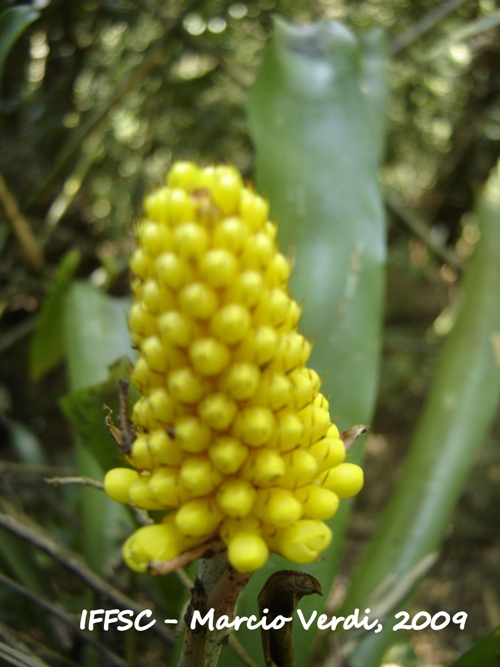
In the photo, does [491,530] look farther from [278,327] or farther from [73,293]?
[278,327]

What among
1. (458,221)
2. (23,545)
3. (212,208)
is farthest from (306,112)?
(458,221)

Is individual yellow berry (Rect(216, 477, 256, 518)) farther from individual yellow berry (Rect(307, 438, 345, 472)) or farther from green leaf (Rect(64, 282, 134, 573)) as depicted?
green leaf (Rect(64, 282, 134, 573))

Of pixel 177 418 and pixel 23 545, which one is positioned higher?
pixel 177 418


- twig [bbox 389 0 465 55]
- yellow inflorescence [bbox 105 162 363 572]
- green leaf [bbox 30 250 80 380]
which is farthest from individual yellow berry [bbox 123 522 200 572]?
twig [bbox 389 0 465 55]

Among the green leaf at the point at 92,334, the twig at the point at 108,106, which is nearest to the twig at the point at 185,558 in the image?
the green leaf at the point at 92,334

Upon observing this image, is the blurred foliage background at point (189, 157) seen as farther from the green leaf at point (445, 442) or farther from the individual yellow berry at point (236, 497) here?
the individual yellow berry at point (236, 497)

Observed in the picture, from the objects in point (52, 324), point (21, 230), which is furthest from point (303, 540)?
point (21, 230)
